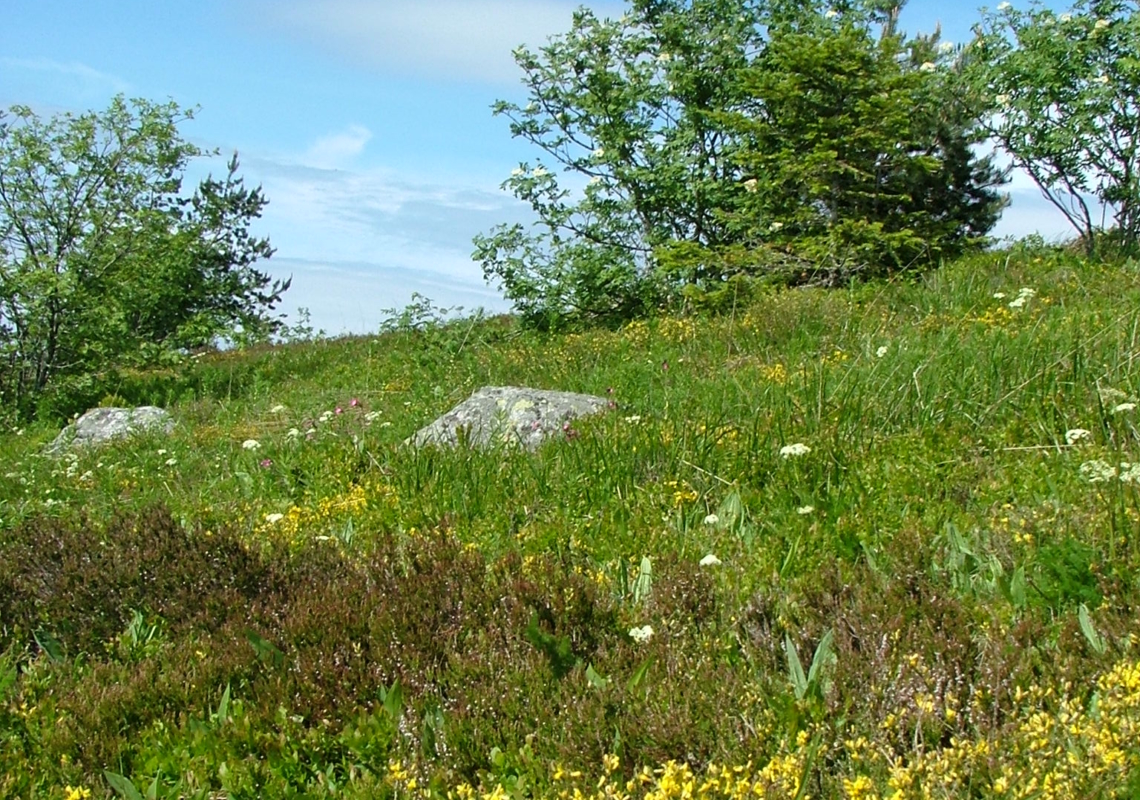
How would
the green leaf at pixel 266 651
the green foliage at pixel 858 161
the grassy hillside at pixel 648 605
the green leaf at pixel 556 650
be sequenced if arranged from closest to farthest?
the grassy hillside at pixel 648 605
the green leaf at pixel 556 650
the green leaf at pixel 266 651
the green foliage at pixel 858 161

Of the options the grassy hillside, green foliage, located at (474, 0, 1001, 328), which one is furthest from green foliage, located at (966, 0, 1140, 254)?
the grassy hillside

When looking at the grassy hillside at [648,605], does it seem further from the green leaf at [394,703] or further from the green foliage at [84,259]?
the green foliage at [84,259]

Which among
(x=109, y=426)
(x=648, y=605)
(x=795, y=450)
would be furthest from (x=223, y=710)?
(x=109, y=426)

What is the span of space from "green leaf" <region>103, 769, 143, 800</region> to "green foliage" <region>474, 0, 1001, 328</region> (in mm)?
10580

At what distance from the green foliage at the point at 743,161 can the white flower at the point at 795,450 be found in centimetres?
786

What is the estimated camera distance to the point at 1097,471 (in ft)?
14.2

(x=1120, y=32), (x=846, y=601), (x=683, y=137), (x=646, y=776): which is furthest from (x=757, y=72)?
(x=646, y=776)

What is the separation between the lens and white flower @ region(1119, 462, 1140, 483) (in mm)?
4075

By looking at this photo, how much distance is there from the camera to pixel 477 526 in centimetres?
511

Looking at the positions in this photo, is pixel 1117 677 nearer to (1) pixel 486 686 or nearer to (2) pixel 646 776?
(2) pixel 646 776

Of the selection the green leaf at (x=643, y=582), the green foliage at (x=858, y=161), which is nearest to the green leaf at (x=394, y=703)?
the green leaf at (x=643, y=582)

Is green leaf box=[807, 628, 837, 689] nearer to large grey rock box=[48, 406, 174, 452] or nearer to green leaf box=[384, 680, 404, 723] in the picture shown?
green leaf box=[384, 680, 404, 723]

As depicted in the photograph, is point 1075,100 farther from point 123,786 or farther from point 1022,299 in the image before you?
point 123,786

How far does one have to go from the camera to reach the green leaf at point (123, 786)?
297 cm
